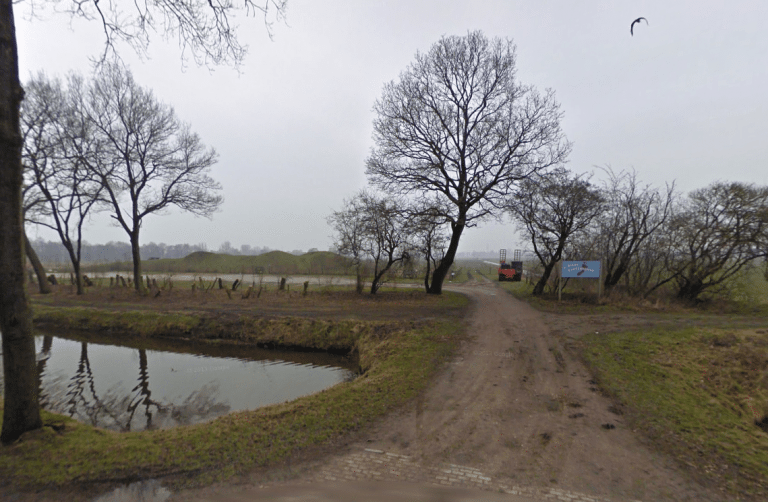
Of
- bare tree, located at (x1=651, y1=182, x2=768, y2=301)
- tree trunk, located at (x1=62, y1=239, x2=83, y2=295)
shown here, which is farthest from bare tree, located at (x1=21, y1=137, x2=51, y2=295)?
bare tree, located at (x1=651, y1=182, x2=768, y2=301)

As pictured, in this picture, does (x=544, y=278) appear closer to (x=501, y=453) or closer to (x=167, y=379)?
(x=501, y=453)

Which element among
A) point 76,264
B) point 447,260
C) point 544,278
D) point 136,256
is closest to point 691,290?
point 544,278

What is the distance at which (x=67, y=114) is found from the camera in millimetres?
17375

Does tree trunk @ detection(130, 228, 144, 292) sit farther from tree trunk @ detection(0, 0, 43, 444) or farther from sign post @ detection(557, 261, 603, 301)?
sign post @ detection(557, 261, 603, 301)

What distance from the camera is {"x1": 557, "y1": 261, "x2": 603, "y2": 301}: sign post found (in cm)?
1519

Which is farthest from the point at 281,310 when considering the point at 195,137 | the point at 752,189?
the point at 752,189

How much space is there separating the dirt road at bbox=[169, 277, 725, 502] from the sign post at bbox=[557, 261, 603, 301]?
10086mm

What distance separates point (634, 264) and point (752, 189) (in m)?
5.69

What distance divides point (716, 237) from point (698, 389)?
13.7m

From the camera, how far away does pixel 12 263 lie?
4.00m

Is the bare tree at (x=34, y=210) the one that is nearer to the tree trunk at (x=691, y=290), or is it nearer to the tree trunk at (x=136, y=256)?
the tree trunk at (x=136, y=256)

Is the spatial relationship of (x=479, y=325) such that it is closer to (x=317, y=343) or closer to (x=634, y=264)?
(x=317, y=343)

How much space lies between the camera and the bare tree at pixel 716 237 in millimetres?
14961

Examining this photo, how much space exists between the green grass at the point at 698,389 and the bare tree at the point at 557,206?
841 centimetres
